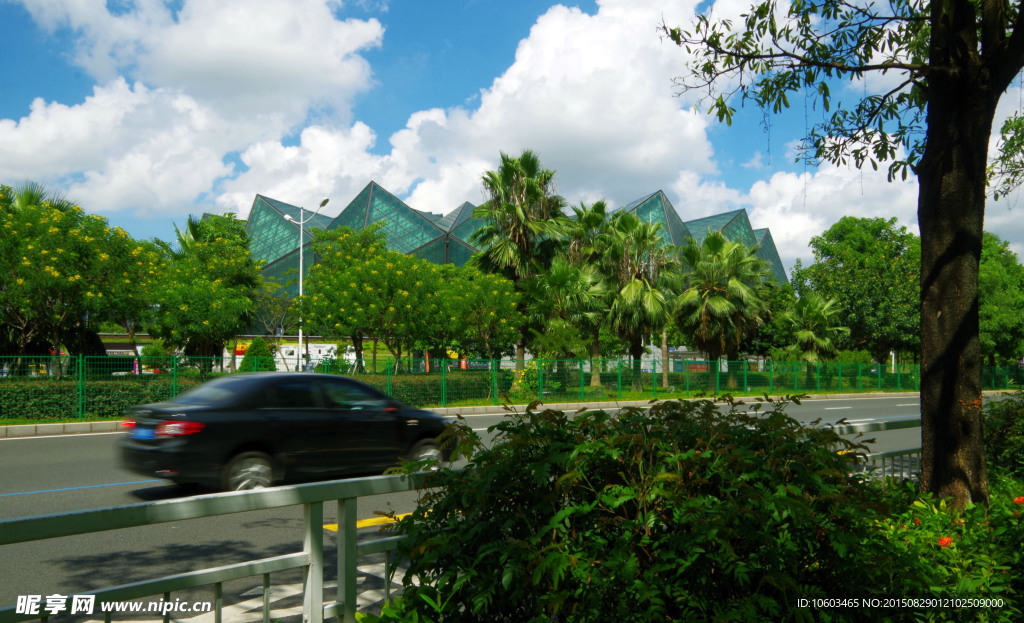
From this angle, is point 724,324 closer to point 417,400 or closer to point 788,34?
point 417,400

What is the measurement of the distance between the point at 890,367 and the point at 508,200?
81.5 ft

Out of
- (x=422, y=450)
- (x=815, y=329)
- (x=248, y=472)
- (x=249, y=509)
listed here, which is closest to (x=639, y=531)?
(x=249, y=509)

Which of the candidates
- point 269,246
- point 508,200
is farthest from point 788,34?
point 269,246

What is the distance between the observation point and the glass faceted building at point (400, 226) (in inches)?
2653

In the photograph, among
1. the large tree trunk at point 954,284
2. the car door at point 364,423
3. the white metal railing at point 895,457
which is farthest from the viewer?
the car door at point 364,423

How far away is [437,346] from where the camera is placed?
25.3 metres

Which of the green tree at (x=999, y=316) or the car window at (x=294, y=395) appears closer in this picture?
the car window at (x=294, y=395)

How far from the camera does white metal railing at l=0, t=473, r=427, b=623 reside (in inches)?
74.8

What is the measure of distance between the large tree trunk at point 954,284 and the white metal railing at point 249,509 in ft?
11.6

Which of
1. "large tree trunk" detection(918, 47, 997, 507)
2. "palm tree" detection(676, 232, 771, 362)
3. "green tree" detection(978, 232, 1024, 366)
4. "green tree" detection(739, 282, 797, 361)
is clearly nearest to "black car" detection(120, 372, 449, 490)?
"large tree trunk" detection(918, 47, 997, 507)

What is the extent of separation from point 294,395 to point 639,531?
21.3ft

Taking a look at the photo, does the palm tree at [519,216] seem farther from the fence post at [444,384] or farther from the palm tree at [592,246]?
the fence post at [444,384]

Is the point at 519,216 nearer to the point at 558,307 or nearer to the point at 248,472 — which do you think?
the point at 558,307

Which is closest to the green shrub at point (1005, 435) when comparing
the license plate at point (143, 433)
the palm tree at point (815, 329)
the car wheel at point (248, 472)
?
the car wheel at point (248, 472)
